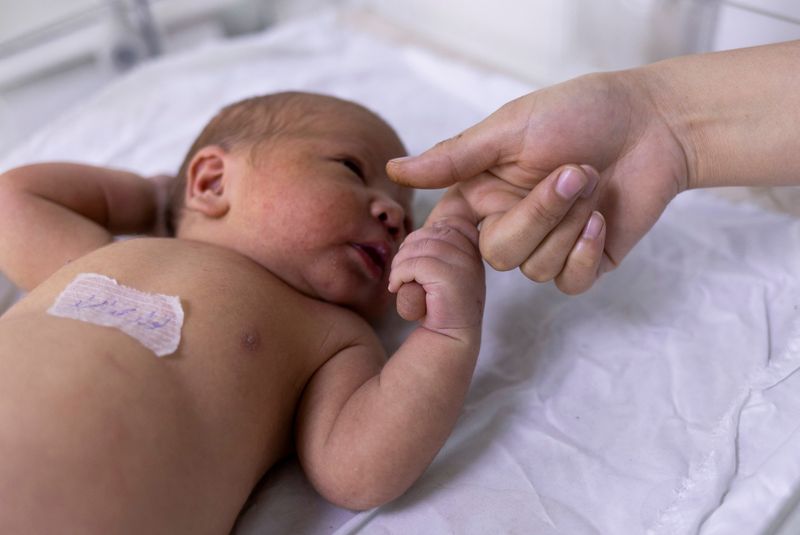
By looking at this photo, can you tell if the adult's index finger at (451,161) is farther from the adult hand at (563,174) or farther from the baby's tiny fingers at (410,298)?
the baby's tiny fingers at (410,298)

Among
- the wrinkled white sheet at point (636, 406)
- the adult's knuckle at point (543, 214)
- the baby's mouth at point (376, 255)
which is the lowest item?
the wrinkled white sheet at point (636, 406)

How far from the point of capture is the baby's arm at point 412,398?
2.82ft

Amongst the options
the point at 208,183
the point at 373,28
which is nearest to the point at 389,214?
the point at 208,183

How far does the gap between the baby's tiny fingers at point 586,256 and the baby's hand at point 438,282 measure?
102 mm

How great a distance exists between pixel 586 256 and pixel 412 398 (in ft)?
0.83

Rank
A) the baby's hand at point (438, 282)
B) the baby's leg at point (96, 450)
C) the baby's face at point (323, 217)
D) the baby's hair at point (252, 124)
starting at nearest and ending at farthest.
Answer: the baby's leg at point (96, 450), the baby's hand at point (438, 282), the baby's face at point (323, 217), the baby's hair at point (252, 124)

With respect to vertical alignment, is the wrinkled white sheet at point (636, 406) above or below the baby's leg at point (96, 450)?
below

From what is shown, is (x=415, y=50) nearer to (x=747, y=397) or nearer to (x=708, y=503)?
(x=747, y=397)

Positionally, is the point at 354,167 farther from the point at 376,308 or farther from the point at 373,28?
the point at 373,28

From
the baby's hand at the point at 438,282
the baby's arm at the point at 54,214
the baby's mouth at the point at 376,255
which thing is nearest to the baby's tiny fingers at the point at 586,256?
the baby's hand at the point at 438,282

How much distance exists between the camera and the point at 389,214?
106 centimetres

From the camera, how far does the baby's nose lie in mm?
1051

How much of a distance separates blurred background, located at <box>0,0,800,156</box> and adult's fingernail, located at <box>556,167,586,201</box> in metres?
0.79

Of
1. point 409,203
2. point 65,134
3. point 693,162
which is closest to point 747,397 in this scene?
point 693,162
